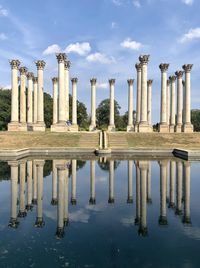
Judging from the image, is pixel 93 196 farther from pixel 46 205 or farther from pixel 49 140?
pixel 49 140

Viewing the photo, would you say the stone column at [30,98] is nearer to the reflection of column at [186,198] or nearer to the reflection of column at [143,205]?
the reflection of column at [186,198]

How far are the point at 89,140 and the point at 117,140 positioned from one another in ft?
15.1

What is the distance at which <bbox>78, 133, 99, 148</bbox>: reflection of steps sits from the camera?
44.6 metres

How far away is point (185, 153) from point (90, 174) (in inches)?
630

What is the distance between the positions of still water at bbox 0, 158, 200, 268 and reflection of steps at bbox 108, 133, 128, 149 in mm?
23780

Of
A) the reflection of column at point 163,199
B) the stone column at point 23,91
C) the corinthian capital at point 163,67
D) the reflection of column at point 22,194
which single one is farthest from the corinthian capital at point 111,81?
the reflection of column at point 163,199

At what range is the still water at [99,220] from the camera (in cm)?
823

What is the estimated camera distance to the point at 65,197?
50.0 ft

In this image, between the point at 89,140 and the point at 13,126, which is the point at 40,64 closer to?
the point at 13,126

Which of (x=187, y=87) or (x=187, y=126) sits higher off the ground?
(x=187, y=87)

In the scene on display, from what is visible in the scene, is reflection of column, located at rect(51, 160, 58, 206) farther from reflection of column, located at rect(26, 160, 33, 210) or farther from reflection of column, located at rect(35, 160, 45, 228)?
reflection of column, located at rect(26, 160, 33, 210)

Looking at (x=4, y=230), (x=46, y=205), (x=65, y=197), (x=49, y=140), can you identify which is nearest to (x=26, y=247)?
(x=4, y=230)

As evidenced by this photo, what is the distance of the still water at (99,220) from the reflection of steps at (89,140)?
23.2 meters

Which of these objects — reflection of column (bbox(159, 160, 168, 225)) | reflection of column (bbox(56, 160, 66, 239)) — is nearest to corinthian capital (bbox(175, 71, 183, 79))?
reflection of column (bbox(159, 160, 168, 225))
